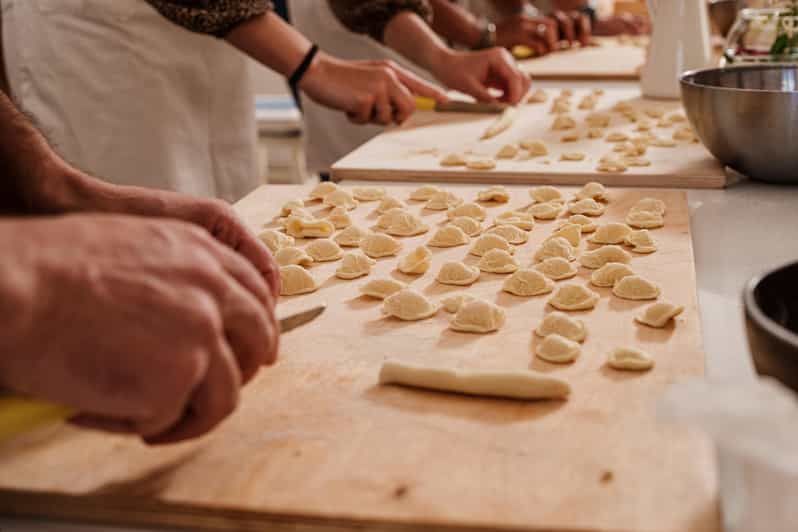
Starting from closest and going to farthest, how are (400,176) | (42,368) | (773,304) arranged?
(42,368), (773,304), (400,176)

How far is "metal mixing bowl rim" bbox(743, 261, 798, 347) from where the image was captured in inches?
28.6

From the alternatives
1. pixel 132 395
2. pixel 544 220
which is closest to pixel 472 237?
pixel 544 220

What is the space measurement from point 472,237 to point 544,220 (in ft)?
0.49

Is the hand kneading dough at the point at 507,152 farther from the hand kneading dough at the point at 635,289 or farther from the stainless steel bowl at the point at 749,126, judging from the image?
the hand kneading dough at the point at 635,289

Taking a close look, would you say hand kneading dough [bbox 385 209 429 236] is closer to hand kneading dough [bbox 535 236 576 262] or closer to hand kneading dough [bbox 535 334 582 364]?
hand kneading dough [bbox 535 236 576 262]

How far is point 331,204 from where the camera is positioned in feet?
5.31

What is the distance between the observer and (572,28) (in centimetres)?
377

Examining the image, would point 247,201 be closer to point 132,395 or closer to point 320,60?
point 320,60

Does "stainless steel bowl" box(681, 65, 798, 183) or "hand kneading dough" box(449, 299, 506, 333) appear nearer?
"hand kneading dough" box(449, 299, 506, 333)

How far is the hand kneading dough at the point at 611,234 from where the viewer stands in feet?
4.54

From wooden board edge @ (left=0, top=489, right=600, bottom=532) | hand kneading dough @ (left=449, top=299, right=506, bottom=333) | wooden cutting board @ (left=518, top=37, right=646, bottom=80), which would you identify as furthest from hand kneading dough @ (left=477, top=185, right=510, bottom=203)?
wooden cutting board @ (left=518, top=37, right=646, bottom=80)

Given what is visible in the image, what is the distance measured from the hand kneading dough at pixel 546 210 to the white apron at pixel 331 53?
1.68m

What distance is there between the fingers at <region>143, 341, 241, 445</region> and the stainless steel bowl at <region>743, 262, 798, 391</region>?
431 millimetres

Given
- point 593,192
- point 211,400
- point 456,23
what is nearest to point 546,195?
point 593,192
